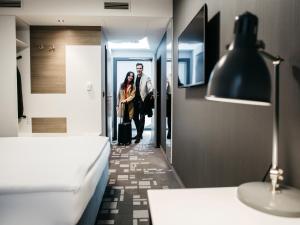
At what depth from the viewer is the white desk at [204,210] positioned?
0.80 m

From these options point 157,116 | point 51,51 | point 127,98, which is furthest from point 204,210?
point 127,98

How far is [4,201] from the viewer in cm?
138

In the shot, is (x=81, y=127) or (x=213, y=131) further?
(x=81, y=127)

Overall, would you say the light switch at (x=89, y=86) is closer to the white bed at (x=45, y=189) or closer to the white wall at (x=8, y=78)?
the white wall at (x=8, y=78)

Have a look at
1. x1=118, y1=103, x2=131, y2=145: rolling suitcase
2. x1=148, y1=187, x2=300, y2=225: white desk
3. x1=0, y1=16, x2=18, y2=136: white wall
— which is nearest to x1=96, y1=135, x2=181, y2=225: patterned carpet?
x1=118, y1=103, x2=131, y2=145: rolling suitcase

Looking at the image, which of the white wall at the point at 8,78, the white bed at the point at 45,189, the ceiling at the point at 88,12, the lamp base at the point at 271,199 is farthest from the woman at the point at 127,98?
the lamp base at the point at 271,199

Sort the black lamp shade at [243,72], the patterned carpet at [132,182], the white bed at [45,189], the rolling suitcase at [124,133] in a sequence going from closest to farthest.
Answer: the black lamp shade at [243,72] < the white bed at [45,189] < the patterned carpet at [132,182] < the rolling suitcase at [124,133]

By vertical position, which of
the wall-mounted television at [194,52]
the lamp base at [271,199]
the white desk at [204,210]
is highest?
the wall-mounted television at [194,52]

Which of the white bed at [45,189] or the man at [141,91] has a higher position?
the man at [141,91]

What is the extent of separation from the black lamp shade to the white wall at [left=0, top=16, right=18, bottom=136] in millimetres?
3546

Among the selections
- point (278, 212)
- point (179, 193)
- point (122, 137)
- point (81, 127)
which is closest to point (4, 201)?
point (179, 193)

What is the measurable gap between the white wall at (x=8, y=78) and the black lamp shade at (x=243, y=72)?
140 inches

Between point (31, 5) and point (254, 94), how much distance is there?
3.64m

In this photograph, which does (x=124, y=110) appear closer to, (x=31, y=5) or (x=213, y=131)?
(x=31, y=5)
